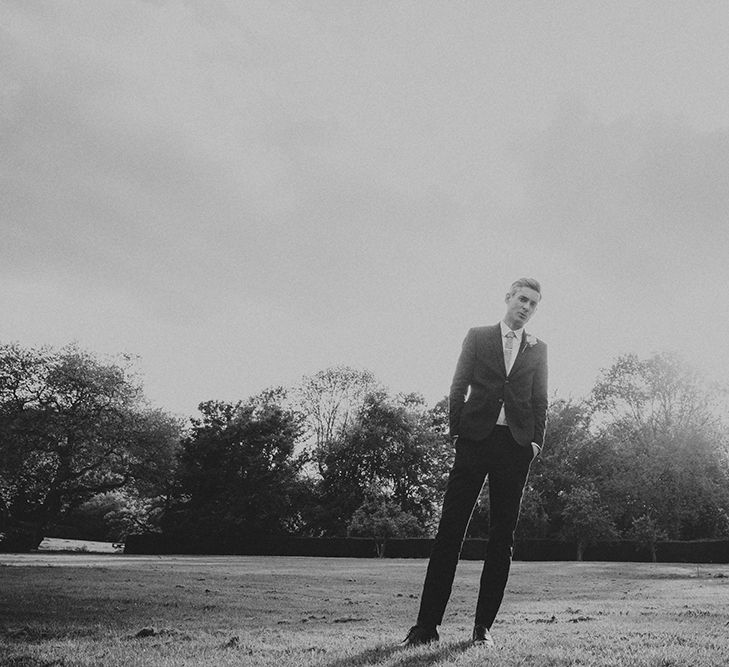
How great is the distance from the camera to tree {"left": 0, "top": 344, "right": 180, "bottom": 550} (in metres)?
47.8

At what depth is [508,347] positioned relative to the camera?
5168 mm

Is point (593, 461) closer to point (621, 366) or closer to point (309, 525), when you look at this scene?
point (621, 366)

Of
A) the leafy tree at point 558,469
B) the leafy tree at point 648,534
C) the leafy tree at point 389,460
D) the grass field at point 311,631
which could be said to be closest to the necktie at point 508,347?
the grass field at point 311,631

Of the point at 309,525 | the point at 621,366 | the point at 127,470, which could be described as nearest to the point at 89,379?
the point at 127,470

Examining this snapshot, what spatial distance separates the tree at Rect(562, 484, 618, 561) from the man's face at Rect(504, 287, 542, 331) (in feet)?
133

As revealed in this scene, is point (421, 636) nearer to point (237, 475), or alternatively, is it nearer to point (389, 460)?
point (237, 475)

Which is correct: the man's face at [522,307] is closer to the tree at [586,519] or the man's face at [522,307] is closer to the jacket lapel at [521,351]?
the jacket lapel at [521,351]

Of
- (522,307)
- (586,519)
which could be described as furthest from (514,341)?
(586,519)

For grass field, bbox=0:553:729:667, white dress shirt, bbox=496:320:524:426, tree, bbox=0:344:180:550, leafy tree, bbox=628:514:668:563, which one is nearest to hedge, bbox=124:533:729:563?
leafy tree, bbox=628:514:668:563

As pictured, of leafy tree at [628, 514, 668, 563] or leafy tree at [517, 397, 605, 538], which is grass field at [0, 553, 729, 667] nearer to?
leafy tree at [628, 514, 668, 563]

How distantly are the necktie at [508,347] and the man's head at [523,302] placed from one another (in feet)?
0.28

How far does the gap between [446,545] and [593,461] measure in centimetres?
4563

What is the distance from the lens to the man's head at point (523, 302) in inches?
206

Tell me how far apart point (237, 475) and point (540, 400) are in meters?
50.8
